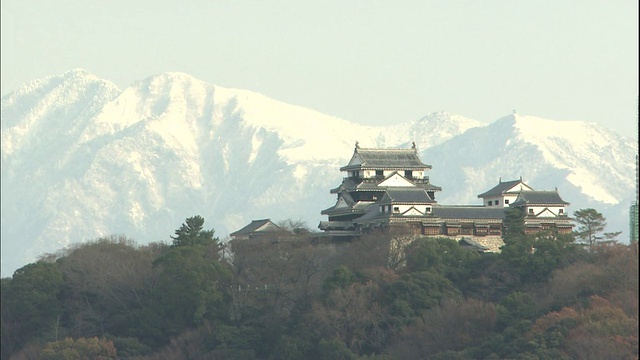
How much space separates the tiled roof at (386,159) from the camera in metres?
97.1

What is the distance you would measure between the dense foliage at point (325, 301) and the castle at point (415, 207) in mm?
2624

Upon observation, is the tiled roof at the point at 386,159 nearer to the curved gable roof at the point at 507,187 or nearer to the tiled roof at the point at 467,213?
the curved gable roof at the point at 507,187

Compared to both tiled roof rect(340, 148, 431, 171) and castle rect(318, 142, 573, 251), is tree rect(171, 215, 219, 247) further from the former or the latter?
tiled roof rect(340, 148, 431, 171)

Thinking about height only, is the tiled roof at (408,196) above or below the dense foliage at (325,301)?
above

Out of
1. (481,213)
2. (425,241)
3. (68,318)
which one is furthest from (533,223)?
(68,318)

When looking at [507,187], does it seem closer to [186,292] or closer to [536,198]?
[536,198]

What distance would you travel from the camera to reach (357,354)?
80.4 metres

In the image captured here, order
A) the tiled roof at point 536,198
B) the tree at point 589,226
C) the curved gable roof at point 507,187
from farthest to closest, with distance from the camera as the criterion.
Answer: the curved gable roof at point 507,187 → the tiled roof at point 536,198 → the tree at point 589,226

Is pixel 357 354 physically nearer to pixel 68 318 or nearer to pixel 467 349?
pixel 467 349

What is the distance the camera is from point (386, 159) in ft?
321

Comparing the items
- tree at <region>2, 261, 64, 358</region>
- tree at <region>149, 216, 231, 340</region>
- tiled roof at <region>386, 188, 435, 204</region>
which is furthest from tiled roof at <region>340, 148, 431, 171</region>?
tree at <region>2, 261, 64, 358</region>

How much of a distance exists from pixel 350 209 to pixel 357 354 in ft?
53.2

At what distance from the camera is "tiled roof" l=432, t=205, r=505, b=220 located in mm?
91306

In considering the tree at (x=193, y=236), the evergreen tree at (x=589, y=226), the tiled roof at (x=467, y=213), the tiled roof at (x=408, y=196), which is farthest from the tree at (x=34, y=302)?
the evergreen tree at (x=589, y=226)
